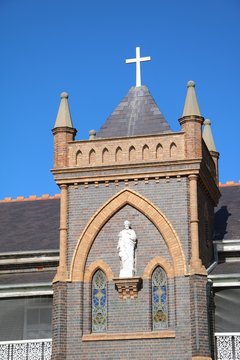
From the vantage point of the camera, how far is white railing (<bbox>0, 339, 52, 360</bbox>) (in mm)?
23531

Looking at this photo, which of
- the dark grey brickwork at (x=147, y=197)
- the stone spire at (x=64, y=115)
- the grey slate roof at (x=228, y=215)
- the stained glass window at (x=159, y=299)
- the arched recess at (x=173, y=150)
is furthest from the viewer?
the grey slate roof at (x=228, y=215)

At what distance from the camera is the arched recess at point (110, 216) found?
22.4 metres

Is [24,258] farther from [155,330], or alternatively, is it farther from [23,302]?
[155,330]

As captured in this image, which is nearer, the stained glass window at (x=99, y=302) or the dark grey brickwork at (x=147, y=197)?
the stained glass window at (x=99, y=302)

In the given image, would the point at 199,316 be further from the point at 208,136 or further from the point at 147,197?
the point at 208,136

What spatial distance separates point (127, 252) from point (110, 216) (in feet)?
3.86

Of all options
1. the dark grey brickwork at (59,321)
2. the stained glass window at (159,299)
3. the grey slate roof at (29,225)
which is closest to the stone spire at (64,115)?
the grey slate roof at (29,225)

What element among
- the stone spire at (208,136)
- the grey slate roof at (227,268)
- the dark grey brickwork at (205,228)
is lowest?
the grey slate roof at (227,268)

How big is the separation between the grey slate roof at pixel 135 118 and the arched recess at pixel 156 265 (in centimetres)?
374

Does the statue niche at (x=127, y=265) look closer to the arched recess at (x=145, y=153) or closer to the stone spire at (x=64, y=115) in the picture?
the arched recess at (x=145, y=153)

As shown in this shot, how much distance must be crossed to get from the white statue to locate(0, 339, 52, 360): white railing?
3016 mm

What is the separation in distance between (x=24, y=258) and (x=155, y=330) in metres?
5.52

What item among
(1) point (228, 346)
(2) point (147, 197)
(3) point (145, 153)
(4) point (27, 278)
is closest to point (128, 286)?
(2) point (147, 197)

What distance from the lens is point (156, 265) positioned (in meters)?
22.4
